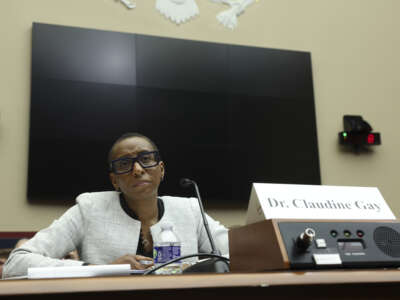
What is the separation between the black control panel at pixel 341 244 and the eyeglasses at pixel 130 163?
109cm

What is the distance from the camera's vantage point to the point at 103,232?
1.77 meters

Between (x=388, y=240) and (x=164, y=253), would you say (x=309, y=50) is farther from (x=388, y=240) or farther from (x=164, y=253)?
(x=388, y=240)

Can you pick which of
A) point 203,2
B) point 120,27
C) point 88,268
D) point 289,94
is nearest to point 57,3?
point 120,27

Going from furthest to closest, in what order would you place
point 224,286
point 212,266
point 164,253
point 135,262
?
point 164,253 < point 135,262 < point 212,266 < point 224,286

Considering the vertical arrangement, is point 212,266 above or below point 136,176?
below

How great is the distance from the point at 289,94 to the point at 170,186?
3.97ft

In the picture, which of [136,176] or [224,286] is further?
[136,176]

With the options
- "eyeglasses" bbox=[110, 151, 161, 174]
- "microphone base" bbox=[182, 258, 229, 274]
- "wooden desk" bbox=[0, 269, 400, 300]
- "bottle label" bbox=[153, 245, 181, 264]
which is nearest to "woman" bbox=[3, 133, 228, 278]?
"eyeglasses" bbox=[110, 151, 161, 174]

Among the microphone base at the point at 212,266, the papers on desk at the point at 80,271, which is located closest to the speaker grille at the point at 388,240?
the microphone base at the point at 212,266

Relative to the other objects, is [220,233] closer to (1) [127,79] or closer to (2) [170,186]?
(2) [170,186]

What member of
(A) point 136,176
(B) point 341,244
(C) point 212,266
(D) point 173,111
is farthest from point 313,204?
(D) point 173,111

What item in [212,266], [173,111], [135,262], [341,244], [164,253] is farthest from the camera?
[173,111]

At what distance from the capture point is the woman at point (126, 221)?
1.73 m

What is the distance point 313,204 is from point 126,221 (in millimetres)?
1032
